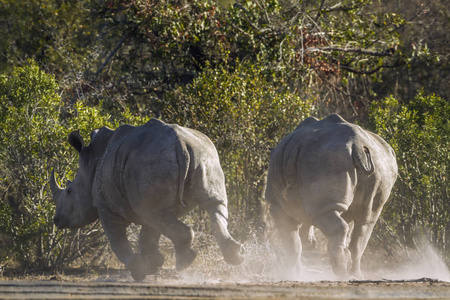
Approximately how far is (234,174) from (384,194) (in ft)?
12.0

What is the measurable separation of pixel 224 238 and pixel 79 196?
92.4 inches

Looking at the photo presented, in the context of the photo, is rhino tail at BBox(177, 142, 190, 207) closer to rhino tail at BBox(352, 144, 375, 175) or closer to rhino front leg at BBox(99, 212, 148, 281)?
rhino front leg at BBox(99, 212, 148, 281)

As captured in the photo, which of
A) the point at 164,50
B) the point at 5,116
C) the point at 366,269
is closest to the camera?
the point at 5,116

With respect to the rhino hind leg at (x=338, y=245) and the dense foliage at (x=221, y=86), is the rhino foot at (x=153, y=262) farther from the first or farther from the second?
the dense foliage at (x=221, y=86)

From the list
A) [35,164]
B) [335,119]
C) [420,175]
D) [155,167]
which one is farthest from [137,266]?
[420,175]

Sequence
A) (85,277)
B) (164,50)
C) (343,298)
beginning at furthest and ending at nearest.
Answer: (164,50)
(85,277)
(343,298)

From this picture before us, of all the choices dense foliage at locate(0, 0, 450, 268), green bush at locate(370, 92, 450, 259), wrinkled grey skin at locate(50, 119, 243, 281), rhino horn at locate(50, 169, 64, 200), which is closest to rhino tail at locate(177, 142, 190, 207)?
wrinkled grey skin at locate(50, 119, 243, 281)

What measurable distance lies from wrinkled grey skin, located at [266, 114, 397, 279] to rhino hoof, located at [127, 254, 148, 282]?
5.73ft

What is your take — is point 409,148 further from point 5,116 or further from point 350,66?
point 5,116

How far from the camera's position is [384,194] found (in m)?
7.44

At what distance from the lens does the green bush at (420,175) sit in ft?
34.2

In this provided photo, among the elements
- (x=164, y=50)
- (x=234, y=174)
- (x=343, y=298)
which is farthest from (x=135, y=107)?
(x=343, y=298)

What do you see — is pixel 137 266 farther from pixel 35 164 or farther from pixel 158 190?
pixel 35 164

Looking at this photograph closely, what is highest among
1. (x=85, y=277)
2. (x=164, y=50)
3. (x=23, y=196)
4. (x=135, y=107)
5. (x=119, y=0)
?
(x=119, y=0)
